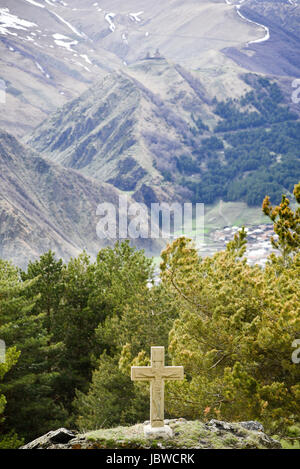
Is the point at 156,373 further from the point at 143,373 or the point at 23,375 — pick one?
the point at 23,375

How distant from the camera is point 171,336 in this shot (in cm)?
1552

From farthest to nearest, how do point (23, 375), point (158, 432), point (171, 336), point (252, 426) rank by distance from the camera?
point (23, 375) → point (171, 336) → point (252, 426) → point (158, 432)

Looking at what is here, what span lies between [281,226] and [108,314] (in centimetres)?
1610

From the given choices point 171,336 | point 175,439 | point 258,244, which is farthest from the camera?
point 258,244

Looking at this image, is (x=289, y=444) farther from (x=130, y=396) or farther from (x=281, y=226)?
(x=130, y=396)

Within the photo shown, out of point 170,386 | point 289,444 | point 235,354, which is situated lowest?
point 289,444

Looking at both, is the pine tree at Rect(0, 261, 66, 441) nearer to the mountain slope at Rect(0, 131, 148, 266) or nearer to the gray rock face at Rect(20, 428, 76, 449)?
the gray rock face at Rect(20, 428, 76, 449)

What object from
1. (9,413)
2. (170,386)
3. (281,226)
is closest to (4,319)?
(9,413)

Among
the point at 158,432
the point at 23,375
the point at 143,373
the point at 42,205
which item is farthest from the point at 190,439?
the point at 42,205

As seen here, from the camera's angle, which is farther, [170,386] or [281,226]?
[170,386]

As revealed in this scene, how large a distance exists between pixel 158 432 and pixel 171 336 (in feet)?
17.6

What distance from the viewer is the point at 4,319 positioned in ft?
72.5

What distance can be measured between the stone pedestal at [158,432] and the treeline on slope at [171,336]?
320 centimetres

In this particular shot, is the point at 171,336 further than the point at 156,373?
Yes
